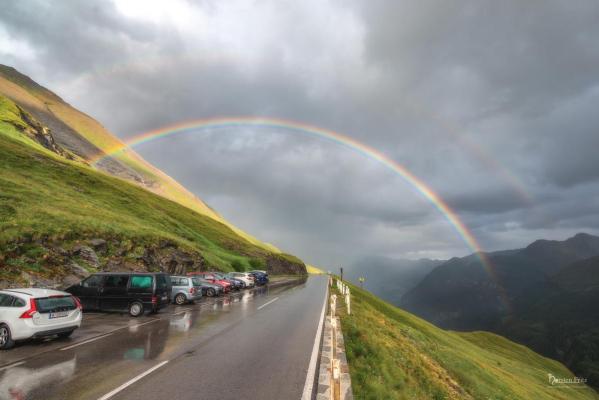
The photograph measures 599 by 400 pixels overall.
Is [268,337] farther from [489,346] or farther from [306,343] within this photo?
[489,346]

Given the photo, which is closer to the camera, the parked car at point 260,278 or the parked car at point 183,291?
the parked car at point 183,291

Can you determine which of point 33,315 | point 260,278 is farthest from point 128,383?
point 260,278

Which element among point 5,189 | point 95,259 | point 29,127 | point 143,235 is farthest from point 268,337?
point 29,127

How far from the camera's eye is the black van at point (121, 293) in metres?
18.2

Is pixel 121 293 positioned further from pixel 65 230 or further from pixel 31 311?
pixel 65 230

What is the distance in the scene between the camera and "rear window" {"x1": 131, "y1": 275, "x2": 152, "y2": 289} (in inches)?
723

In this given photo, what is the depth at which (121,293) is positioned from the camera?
18.3 m

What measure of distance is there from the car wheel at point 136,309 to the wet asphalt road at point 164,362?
145 centimetres

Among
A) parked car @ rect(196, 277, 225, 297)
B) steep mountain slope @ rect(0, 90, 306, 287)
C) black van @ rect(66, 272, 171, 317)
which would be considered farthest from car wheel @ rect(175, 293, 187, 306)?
parked car @ rect(196, 277, 225, 297)

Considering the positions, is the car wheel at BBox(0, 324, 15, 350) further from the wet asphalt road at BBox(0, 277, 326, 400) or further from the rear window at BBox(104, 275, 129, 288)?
the rear window at BBox(104, 275, 129, 288)

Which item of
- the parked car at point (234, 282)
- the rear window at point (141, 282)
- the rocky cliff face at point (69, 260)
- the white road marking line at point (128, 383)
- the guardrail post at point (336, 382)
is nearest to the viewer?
the guardrail post at point (336, 382)

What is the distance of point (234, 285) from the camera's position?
37.9 m

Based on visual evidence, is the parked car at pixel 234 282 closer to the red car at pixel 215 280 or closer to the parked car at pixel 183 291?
the red car at pixel 215 280

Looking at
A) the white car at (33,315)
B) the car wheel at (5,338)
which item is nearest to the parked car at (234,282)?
the white car at (33,315)
